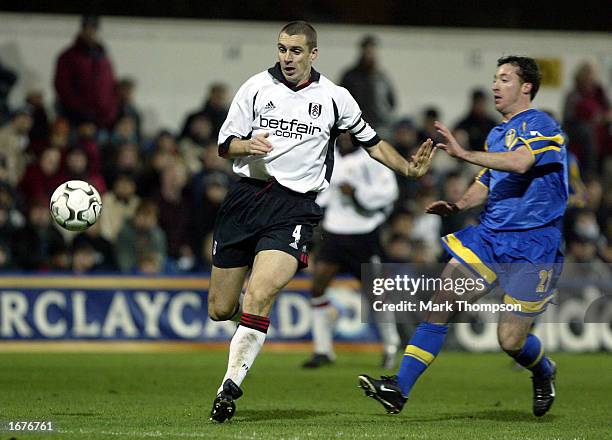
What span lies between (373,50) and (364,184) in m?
4.37

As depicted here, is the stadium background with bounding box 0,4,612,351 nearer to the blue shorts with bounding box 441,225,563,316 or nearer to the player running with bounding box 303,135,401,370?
the player running with bounding box 303,135,401,370

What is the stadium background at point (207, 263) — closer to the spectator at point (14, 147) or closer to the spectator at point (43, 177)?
the spectator at point (43, 177)

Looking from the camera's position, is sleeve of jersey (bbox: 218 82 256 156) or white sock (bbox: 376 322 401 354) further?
white sock (bbox: 376 322 401 354)

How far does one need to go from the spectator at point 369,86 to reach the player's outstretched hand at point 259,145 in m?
9.29

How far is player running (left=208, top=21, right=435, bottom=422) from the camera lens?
26.8ft

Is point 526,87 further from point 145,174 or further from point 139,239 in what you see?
point 145,174

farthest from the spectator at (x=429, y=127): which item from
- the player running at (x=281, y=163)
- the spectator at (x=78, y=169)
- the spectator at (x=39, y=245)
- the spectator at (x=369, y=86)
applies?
the player running at (x=281, y=163)

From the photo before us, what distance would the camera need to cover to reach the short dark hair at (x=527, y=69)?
27.8 ft

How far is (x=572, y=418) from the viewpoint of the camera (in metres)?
8.71

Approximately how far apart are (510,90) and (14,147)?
998 centimetres

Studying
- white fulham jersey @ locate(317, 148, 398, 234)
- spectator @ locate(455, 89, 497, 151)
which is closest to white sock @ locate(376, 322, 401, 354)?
white fulham jersey @ locate(317, 148, 398, 234)

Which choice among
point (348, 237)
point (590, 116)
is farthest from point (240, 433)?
point (590, 116)

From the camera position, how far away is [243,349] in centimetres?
783

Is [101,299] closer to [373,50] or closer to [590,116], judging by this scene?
[373,50]
